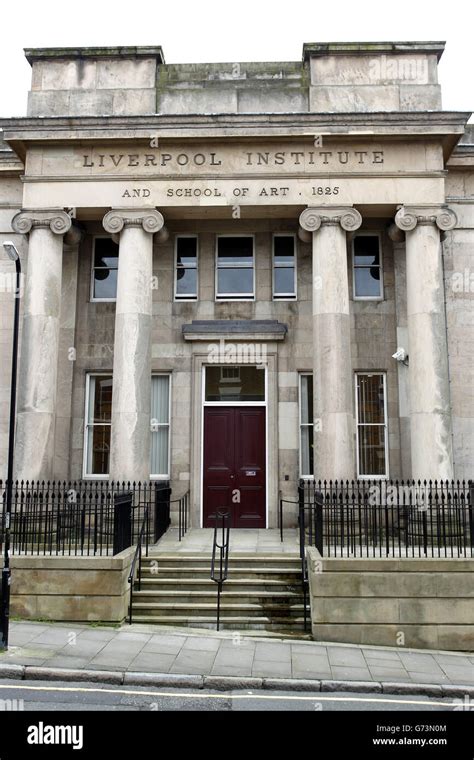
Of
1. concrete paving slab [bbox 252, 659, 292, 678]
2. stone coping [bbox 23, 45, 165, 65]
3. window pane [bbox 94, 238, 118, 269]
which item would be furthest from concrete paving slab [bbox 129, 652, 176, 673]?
stone coping [bbox 23, 45, 165, 65]

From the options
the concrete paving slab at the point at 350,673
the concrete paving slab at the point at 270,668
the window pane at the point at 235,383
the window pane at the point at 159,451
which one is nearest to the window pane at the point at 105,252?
the window pane at the point at 235,383

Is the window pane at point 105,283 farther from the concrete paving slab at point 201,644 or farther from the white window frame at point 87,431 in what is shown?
the concrete paving slab at point 201,644

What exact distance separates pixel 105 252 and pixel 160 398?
416 cm

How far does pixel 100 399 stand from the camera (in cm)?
1584

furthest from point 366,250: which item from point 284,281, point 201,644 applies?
point 201,644

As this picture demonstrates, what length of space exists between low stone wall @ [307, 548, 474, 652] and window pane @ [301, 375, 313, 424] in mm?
5946

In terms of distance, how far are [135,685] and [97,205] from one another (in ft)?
34.1

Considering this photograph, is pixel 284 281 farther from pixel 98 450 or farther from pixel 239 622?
pixel 239 622

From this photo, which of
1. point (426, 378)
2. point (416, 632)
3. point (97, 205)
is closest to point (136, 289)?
point (97, 205)

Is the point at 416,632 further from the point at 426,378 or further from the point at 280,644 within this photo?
the point at 426,378

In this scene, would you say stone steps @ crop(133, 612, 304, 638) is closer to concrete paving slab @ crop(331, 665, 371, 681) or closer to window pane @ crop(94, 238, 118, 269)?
concrete paving slab @ crop(331, 665, 371, 681)

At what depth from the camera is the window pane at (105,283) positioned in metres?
16.1

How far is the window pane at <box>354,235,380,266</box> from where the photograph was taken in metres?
16.0

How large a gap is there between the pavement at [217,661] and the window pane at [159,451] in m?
5.85
